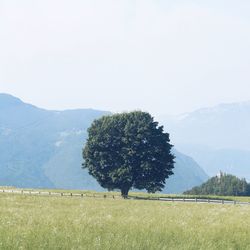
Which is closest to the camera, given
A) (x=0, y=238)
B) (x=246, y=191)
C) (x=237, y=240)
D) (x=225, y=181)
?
(x=0, y=238)

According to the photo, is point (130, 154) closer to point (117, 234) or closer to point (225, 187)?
point (117, 234)

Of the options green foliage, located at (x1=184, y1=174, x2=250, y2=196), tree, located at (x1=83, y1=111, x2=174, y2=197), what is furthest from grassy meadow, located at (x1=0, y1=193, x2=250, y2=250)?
green foliage, located at (x1=184, y1=174, x2=250, y2=196)

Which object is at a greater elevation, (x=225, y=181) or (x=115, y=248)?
(x=225, y=181)

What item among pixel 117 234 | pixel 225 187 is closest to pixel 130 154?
pixel 117 234

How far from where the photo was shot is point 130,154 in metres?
88.4

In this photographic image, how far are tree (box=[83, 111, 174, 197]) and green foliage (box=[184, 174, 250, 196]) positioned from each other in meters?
Answer: 78.0

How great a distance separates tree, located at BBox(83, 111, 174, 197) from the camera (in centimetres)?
8862

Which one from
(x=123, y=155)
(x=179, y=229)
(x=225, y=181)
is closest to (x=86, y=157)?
(x=123, y=155)

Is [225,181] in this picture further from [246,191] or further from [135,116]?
[135,116]

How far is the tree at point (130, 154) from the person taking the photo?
291ft

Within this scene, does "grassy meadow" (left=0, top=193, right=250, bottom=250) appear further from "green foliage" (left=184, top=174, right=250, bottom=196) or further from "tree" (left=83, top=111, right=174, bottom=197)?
"green foliage" (left=184, top=174, right=250, bottom=196)

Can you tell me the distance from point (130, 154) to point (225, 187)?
101628 millimetres

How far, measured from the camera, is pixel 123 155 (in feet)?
293

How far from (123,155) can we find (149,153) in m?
4.50
